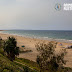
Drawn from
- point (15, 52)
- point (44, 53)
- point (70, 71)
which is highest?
point (44, 53)

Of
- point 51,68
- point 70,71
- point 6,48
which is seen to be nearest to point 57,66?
point 51,68

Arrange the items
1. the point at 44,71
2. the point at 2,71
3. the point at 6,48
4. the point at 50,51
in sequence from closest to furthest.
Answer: the point at 2,71 < the point at 50,51 < the point at 44,71 < the point at 6,48

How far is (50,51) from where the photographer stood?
11898 mm

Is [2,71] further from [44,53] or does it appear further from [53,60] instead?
[53,60]

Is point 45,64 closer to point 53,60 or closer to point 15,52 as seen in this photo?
point 53,60

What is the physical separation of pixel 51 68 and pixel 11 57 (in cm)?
915

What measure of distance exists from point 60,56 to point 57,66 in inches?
62.1

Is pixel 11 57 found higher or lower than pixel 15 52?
lower

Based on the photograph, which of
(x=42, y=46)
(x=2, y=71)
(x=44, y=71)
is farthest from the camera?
(x=44, y=71)

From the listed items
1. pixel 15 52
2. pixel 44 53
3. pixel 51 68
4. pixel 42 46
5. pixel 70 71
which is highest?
pixel 42 46

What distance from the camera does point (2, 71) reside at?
698 centimetres

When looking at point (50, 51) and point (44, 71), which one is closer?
point (50, 51)

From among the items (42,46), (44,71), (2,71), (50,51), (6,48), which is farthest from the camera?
(6,48)

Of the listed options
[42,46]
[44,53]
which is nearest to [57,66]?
[44,53]
